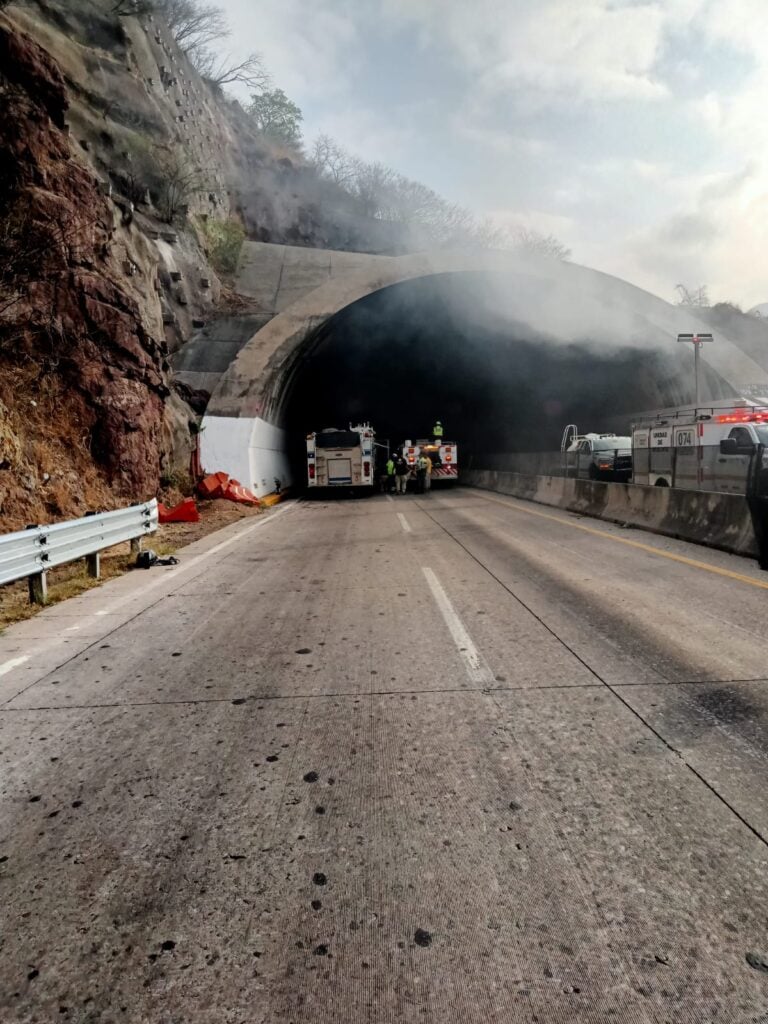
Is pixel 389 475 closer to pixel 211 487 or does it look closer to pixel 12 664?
pixel 211 487

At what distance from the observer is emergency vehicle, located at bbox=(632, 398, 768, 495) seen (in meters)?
14.4

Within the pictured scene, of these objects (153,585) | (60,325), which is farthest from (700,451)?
(60,325)

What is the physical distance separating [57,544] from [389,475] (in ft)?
70.7

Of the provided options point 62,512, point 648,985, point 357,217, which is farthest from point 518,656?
point 357,217

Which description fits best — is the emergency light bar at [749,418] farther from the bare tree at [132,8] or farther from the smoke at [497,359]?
the bare tree at [132,8]

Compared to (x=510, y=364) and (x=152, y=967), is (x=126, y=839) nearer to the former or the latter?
(x=152, y=967)

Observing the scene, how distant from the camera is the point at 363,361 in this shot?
3734 centimetres

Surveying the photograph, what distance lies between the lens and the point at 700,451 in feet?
50.6

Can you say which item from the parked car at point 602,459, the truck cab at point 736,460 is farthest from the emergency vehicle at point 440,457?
the truck cab at point 736,460

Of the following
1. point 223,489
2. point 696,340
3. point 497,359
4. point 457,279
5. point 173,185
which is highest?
point 173,185

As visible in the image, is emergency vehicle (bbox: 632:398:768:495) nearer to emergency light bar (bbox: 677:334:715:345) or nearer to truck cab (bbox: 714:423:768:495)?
A: truck cab (bbox: 714:423:768:495)

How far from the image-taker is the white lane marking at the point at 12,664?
5.10 metres

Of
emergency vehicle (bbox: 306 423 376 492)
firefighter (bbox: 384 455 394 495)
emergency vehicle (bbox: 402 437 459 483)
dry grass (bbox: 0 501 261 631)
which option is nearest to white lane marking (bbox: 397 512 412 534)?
dry grass (bbox: 0 501 261 631)

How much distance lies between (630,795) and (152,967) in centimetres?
215
